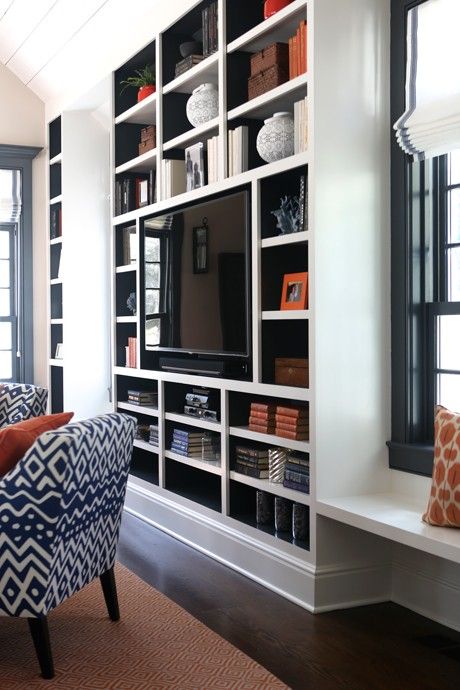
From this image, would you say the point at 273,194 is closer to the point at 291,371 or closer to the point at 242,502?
the point at 291,371

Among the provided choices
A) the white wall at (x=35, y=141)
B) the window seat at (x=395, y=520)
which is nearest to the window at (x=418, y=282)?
the window seat at (x=395, y=520)

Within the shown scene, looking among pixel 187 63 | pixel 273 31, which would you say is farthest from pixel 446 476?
pixel 187 63

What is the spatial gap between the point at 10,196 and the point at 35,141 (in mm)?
510

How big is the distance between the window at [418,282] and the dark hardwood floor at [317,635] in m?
0.67

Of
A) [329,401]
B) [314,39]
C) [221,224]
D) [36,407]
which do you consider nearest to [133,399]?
[36,407]

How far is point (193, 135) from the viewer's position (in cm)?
472

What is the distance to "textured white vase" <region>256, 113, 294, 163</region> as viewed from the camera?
395cm

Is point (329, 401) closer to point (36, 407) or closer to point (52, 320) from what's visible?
point (36, 407)

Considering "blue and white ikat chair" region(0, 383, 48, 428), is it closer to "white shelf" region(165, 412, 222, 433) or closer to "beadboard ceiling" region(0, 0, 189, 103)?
"white shelf" region(165, 412, 222, 433)

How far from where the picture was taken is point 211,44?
4.55 metres

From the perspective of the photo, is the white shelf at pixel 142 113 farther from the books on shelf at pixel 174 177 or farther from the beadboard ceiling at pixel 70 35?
the books on shelf at pixel 174 177

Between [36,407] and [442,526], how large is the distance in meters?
2.95

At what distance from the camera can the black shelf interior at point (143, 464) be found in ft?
18.3

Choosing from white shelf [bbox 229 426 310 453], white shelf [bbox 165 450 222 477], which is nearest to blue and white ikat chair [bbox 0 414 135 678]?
white shelf [bbox 229 426 310 453]
